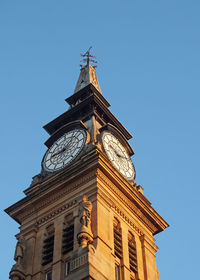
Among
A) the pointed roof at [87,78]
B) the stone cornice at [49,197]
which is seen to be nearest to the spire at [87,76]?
the pointed roof at [87,78]

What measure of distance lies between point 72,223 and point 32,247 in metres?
2.77

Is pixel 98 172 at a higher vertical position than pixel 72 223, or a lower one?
higher

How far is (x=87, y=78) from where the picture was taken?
2055 inches

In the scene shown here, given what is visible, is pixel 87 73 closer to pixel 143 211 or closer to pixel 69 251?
pixel 143 211

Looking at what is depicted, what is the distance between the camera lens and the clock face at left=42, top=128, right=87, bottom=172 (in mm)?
40938

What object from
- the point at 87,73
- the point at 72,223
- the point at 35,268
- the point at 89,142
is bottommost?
the point at 35,268

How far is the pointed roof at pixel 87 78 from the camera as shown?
168 feet

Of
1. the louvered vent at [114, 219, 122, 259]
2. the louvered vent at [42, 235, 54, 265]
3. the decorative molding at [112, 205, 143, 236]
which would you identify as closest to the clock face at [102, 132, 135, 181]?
the decorative molding at [112, 205, 143, 236]

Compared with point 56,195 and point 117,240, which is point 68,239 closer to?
point 117,240

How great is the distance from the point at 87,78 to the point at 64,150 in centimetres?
1154

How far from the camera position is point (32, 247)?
3769 centimetres

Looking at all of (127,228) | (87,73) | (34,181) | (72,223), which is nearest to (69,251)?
(72,223)

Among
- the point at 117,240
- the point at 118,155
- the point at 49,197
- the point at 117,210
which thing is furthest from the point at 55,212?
the point at 118,155

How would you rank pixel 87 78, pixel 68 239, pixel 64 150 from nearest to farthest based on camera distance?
1. pixel 68 239
2. pixel 64 150
3. pixel 87 78
